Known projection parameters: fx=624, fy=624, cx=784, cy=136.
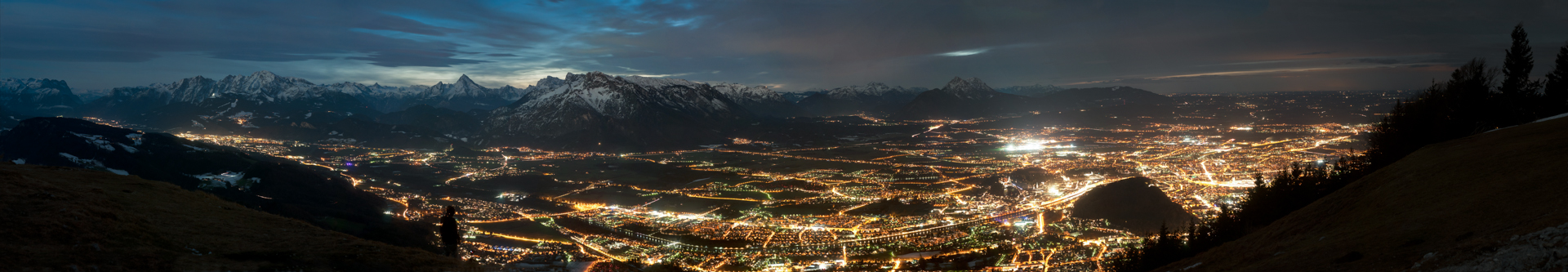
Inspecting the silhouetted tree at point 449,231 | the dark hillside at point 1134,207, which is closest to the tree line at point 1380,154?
the silhouetted tree at point 449,231

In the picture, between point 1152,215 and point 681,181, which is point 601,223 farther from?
point 1152,215

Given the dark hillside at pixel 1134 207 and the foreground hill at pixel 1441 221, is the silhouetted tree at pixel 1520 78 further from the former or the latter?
the dark hillside at pixel 1134 207

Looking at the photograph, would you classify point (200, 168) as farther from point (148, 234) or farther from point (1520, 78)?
point (1520, 78)

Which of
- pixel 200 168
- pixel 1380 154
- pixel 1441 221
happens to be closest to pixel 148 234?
pixel 1441 221

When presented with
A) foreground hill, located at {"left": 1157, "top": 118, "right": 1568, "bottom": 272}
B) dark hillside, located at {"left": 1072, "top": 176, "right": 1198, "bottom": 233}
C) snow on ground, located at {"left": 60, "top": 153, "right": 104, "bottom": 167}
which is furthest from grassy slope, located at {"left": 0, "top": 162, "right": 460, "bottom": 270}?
snow on ground, located at {"left": 60, "top": 153, "right": 104, "bottom": 167}

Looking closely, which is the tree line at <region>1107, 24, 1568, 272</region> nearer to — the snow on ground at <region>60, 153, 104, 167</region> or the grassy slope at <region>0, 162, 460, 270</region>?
the grassy slope at <region>0, 162, 460, 270</region>
